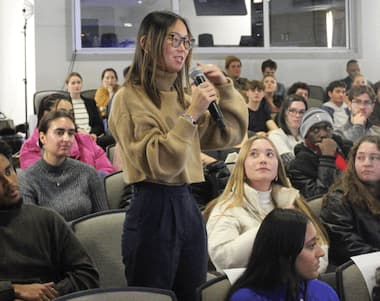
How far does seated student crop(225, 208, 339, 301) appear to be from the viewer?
2.06m

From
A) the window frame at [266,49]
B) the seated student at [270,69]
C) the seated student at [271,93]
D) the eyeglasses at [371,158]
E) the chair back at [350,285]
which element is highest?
the window frame at [266,49]

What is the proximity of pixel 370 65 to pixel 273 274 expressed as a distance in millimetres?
7398

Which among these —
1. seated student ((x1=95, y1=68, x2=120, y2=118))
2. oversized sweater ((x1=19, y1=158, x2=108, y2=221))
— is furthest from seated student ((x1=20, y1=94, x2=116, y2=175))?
seated student ((x1=95, y1=68, x2=120, y2=118))

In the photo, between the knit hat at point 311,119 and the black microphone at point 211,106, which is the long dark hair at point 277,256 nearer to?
the black microphone at point 211,106

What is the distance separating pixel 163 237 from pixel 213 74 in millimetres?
473

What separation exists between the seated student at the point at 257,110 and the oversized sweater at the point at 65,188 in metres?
3.31

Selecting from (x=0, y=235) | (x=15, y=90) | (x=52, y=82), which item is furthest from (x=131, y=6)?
(x=0, y=235)

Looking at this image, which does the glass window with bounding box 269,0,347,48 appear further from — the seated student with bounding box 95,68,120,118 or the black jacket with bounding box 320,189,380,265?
the black jacket with bounding box 320,189,380,265

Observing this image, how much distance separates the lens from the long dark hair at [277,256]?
2.07 metres

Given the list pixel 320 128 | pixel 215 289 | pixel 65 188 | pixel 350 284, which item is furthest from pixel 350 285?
pixel 320 128

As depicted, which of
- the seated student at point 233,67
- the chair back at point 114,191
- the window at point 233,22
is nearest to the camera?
the chair back at point 114,191

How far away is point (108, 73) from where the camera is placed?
7.18m

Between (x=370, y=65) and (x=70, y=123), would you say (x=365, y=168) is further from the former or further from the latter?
(x=370, y=65)

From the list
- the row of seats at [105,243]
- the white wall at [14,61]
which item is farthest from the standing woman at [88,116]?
the row of seats at [105,243]
